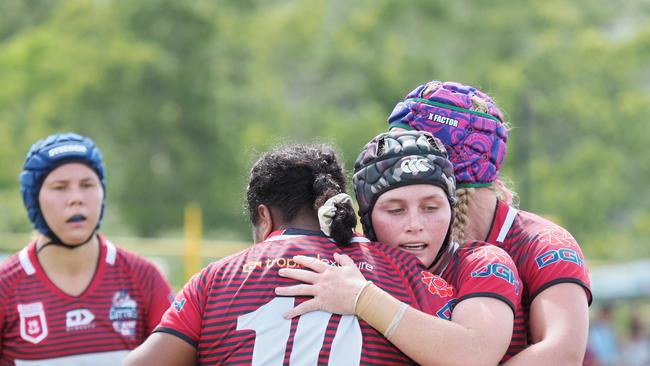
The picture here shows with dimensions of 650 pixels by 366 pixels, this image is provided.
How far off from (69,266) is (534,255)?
→ 2.73 meters

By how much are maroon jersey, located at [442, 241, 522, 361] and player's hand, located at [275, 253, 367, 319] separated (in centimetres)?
39

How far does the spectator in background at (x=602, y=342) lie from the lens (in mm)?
15539

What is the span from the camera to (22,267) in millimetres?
5562

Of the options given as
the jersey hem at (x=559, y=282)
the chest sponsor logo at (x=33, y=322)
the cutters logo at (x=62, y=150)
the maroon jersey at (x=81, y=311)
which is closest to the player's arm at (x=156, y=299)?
the maroon jersey at (x=81, y=311)

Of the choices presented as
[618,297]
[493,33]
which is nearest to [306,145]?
[618,297]

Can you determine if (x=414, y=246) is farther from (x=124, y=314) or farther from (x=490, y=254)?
(x=124, y=314)

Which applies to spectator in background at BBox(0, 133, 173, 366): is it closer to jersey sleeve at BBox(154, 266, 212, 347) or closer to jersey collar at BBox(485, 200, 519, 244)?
jersey sleeve at BBox(154, 266, 212, 347)

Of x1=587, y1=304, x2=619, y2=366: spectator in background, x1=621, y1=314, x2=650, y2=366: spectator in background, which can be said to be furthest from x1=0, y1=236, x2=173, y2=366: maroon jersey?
x1=621, y1=314, x2=650, y2=366: spectator in background

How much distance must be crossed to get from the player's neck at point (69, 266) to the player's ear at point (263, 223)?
1.99m

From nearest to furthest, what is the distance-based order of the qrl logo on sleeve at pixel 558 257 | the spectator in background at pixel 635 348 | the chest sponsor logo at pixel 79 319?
the qrl logo on sleeve at pixel 558 257 < the chest sponsor logo at pixel 79 319 < the spectator in background at pixel 635 348

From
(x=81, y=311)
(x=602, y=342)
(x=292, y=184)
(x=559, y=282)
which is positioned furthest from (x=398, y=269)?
(x=602, y=342)

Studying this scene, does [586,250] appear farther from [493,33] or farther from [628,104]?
[493,33]

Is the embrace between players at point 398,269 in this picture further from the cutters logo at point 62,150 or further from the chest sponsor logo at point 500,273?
the cutters logo at point 62,150

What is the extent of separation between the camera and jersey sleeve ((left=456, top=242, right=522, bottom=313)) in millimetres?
3658
